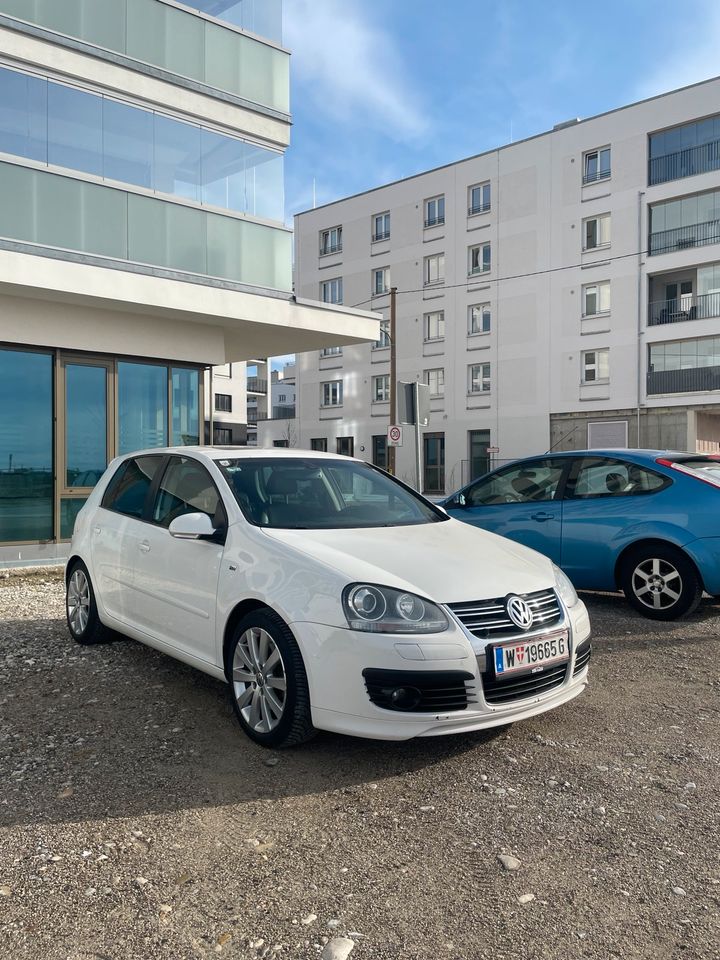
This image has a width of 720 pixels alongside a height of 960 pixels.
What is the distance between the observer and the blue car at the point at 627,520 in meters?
6.54

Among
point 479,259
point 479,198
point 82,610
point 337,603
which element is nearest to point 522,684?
point 337,603

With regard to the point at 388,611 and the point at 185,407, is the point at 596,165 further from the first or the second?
the point at 388,611

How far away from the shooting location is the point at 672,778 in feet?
11.7

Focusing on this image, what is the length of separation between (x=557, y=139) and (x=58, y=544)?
33.9 m

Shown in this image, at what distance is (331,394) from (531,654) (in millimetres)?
44569

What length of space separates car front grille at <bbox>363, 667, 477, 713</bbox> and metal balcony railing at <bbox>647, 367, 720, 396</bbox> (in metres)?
33.3

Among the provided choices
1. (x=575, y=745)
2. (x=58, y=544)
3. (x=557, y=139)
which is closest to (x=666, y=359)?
(x=557, y=139)

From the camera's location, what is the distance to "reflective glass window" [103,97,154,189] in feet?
40.4

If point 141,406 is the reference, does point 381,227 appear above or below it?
above

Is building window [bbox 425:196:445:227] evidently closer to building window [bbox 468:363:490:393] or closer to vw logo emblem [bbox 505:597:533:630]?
building window [bbox 468:363:490:393]

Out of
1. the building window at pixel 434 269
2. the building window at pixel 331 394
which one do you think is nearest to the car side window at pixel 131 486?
the building window at pixel 434 269

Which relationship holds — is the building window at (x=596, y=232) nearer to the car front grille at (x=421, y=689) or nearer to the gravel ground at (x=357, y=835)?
the gravel ground at (x=357, y=835)

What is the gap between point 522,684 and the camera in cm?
369

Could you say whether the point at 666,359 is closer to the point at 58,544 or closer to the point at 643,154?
the point at 643,154
